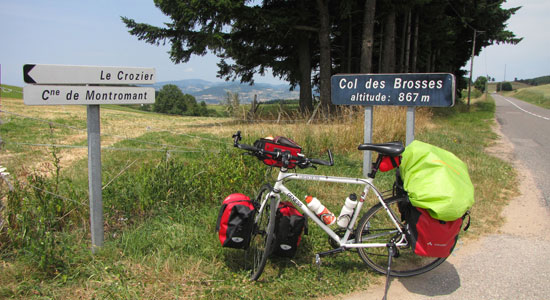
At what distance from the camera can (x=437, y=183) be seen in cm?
295

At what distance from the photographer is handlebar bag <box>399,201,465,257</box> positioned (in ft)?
10.2

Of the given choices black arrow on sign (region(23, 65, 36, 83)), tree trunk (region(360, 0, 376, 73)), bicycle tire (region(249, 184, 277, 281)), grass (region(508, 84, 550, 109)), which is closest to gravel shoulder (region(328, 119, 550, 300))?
bicycle tire (region(249, 184, 277, 281))

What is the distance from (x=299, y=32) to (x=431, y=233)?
48.7ft

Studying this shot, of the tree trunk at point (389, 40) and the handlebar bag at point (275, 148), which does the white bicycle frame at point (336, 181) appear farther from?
the tree trunk at point (389, 40)

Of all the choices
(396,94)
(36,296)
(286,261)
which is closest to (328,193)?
(396,94)

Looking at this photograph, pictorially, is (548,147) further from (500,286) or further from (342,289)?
(342,289)

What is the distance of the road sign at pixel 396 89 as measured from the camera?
15.7ft

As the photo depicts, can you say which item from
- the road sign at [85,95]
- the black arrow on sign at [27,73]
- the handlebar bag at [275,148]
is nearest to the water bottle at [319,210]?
the handlebar bag at [275,148]

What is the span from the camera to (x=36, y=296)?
2957mm

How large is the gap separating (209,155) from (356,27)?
1889 cm

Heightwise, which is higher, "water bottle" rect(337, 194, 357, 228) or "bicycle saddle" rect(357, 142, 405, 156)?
"bicycle saddle" rect(357, 142, 405, 156)

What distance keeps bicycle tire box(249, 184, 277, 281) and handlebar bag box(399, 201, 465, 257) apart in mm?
1152

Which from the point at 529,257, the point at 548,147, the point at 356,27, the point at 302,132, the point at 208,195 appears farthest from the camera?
the point at 356,27

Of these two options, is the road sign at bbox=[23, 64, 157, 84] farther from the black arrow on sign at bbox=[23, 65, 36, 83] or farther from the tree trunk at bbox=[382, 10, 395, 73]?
the tree trunk at bbox=[382, 10, 395, 73]
